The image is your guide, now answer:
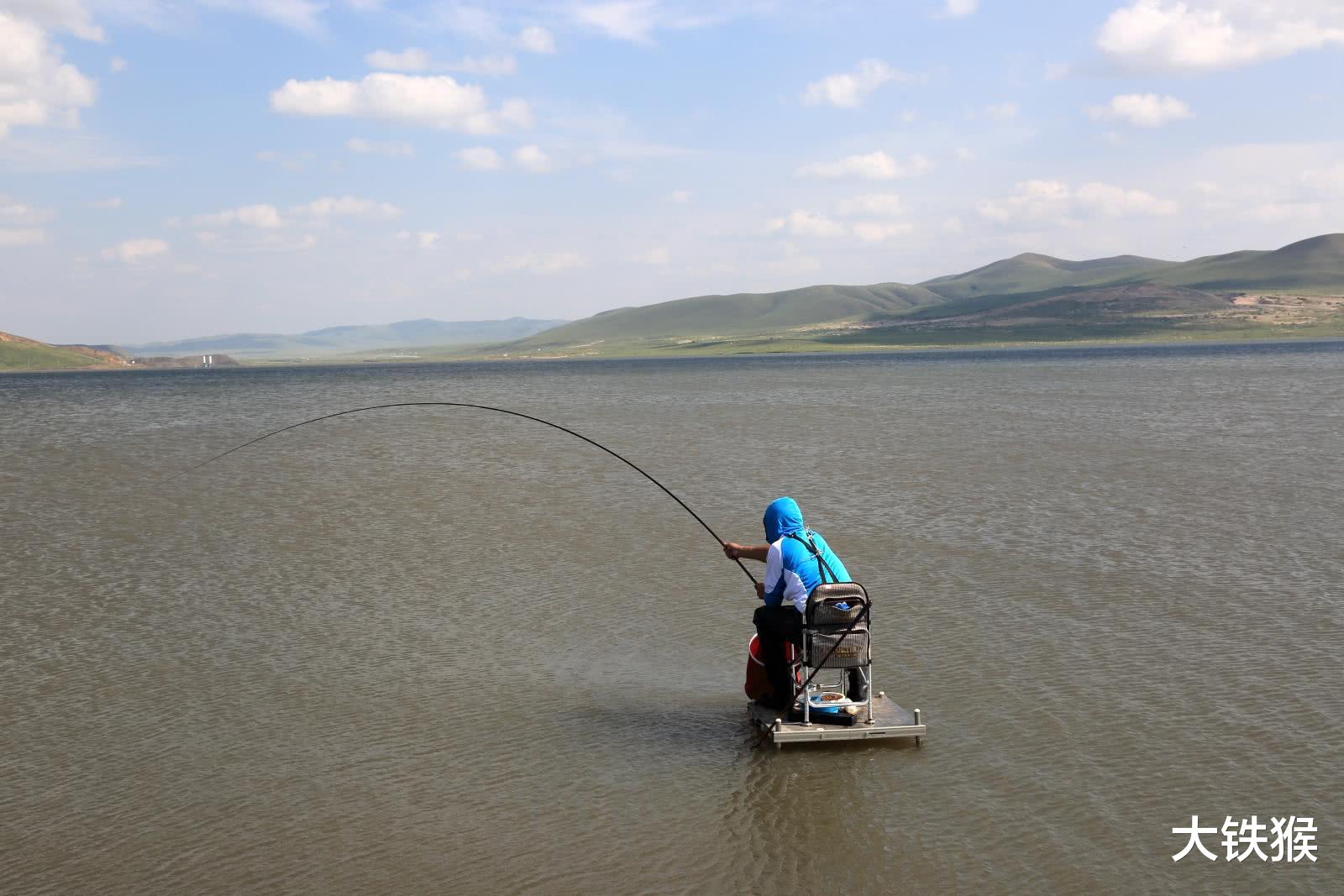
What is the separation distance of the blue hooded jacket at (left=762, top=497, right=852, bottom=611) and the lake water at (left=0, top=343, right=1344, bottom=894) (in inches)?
44.6

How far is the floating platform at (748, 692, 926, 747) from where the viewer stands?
318 inches

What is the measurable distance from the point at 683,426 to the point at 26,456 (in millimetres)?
19890

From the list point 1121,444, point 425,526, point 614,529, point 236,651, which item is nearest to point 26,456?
point 425,526

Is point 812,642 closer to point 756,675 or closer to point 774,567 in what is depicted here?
point 774,567

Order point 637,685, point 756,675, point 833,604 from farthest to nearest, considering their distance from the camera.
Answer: point 637,685
point 756,675
point 833,604

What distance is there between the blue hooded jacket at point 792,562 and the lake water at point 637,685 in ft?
3.72

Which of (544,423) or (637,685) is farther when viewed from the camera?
(544,423)

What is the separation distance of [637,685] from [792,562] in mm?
2271

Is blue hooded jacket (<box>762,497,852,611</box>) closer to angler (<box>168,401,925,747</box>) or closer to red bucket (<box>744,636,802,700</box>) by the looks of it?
angler (<box>168,401,925,747</box>)

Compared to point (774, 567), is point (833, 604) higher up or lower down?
lower down

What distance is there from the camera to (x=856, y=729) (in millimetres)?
8117

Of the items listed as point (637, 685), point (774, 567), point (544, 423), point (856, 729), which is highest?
point (544, 423)

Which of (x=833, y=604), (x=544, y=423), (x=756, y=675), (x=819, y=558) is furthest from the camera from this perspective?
(x=544, y=423)

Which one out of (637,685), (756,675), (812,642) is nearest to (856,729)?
(812,642)
